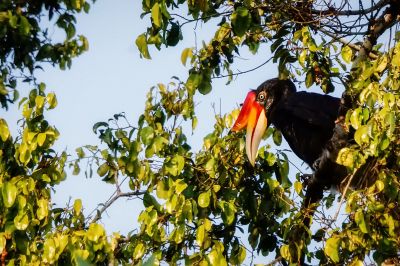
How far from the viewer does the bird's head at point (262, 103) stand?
19.3ft

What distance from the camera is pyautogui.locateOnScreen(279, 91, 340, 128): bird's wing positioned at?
19.5 ft

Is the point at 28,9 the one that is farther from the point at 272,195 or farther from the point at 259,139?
the point at 272,195

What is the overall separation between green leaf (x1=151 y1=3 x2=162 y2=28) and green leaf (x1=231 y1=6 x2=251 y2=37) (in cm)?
35

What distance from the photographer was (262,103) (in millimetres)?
6242

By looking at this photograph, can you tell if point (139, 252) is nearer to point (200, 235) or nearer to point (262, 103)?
point (200, 235)

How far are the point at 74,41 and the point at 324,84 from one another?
4147mm

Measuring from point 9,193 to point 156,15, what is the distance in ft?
3.65

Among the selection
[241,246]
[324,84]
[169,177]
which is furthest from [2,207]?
[324,84]

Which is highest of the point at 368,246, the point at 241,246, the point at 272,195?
the point at 272,195

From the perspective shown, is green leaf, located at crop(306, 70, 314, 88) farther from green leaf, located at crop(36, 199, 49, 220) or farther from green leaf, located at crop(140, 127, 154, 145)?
green leaf, located at crop(36, 199, 49, 220)

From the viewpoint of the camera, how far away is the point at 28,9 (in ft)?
24.7

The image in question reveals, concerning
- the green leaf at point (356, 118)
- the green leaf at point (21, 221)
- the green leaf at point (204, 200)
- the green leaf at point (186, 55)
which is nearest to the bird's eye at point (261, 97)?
the green leaf at point (186, 55)

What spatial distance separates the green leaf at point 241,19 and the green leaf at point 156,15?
35 centimetres

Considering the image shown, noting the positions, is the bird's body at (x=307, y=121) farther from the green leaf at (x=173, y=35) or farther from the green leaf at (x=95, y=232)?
the green leaf at (x=95, y=232)
